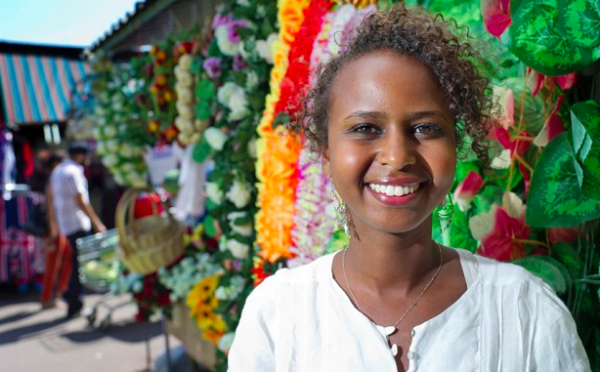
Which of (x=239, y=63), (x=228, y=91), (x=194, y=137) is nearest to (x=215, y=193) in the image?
(x=228, y=91)

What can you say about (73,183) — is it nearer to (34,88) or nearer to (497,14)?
(34,88)

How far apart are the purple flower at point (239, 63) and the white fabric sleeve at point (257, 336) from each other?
123cm

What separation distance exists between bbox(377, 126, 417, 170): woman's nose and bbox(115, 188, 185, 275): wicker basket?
2.37 meters

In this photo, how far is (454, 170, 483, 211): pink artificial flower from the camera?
120 cm

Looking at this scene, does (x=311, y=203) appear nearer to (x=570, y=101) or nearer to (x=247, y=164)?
(x=247, y=164)

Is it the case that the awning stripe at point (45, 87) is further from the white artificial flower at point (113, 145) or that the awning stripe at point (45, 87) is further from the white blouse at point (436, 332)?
the white blouse at point (436, 332)

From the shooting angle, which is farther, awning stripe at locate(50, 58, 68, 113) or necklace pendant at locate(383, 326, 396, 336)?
awning stripe at locate(50, 58, 68, 113)

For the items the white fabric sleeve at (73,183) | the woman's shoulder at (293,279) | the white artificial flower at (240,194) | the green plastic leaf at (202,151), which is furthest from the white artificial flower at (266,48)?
the white fabric sleeve at (73,183)

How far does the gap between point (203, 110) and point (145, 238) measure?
0.92m

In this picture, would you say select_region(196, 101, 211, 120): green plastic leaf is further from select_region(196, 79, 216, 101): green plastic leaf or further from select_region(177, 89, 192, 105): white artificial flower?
select_region(177, 89, 192, 105): white artificial flower

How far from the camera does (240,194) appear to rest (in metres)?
1.95

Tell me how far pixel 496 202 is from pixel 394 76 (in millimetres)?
495

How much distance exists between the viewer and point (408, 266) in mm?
966

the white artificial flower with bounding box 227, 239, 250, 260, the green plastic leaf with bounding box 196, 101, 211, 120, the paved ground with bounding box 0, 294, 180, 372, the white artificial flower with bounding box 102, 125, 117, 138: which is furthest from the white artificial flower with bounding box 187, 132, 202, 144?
the paved ground with bounding box 0, 294, 180, 372
